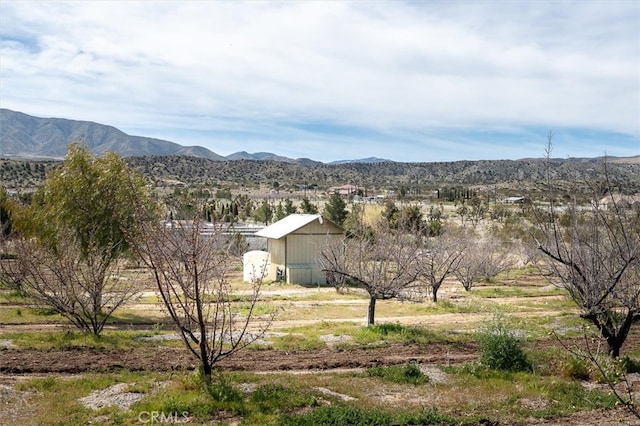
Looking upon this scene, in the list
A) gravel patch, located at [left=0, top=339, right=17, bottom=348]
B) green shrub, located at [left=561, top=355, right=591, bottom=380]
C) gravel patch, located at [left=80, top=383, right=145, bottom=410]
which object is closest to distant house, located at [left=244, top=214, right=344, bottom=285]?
gravel patch, located at [left=0, top=339, right=17, bottom=348]

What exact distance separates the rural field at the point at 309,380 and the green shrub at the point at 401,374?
23 mm

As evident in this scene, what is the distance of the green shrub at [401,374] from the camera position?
11.8 m

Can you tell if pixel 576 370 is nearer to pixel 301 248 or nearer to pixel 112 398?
pixel 112 398

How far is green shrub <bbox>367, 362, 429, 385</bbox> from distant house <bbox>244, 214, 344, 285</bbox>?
25469 millimetres

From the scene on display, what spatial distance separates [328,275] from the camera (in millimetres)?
35500

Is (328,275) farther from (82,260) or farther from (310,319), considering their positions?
(82,260)

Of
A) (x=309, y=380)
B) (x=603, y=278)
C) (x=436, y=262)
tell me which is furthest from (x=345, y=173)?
(x=309, y=380)

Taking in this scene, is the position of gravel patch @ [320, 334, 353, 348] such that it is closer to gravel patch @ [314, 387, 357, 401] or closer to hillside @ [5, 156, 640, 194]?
gravel patch @ [314, 387, 357, 401]

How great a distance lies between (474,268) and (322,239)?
10077 mm

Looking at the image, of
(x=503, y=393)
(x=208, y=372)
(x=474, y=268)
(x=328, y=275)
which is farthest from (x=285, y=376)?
(x=474, y=268)

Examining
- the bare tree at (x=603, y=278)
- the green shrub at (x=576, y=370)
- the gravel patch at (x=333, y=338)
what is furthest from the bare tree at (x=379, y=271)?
the green shrub at (x=576, y=370)

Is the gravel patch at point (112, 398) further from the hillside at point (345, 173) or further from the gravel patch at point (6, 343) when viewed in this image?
the hillside at point (345, 173)

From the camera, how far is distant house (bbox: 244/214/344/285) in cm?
3869

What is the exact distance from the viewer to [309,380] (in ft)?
38.3
